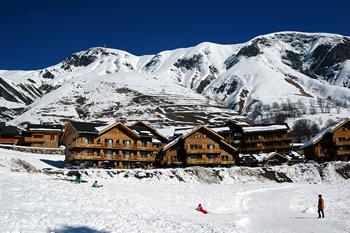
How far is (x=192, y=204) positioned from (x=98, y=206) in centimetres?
1319

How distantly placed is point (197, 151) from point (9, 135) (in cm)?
5976

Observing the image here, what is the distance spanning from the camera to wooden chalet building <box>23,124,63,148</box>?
112125mm

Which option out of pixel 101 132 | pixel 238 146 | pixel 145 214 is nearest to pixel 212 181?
pixel 101 132

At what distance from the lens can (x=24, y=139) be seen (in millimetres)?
112250

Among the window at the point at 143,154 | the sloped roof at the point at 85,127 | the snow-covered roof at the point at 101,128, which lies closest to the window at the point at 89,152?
the sloped roof at the point at 85,127

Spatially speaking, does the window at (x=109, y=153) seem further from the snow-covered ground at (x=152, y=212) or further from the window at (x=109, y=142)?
the snow-covered ground at (x=152, y=212)

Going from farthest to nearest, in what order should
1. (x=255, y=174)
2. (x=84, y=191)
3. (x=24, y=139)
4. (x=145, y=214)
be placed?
1. (x=24, y=139)
2. (x=255, y=174)
3. (x=84, y=191)
4. (x=145, y=214)

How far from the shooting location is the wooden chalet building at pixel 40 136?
368 feet

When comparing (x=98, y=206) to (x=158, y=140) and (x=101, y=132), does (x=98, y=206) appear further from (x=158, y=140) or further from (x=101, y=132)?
(x=158, y=140)

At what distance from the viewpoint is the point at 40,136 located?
371 ft

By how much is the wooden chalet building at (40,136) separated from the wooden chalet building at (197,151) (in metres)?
41.9

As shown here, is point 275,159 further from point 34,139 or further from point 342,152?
point 34,139

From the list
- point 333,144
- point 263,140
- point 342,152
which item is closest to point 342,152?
point 342,152

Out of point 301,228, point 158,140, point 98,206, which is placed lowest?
point 301,228
